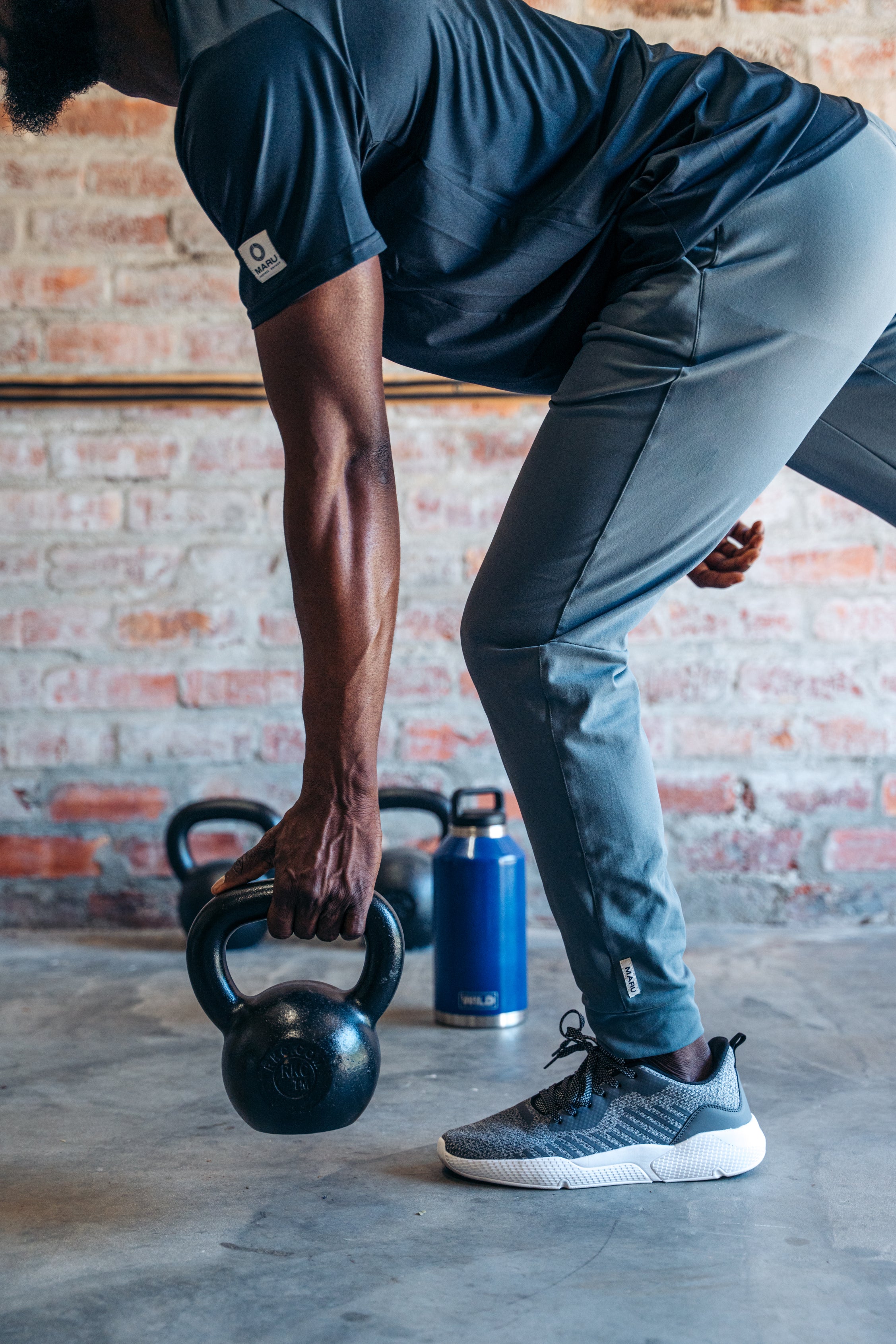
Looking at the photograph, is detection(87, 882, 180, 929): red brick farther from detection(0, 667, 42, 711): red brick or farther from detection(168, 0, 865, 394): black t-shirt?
detection(168, 0, 865, 394): black t-shirt

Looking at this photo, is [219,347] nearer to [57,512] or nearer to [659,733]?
[57,512]

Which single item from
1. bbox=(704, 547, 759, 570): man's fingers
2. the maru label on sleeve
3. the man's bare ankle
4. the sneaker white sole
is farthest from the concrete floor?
the maru label on sleeve

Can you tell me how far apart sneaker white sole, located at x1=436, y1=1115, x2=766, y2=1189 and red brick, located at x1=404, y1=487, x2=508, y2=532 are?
184 cm

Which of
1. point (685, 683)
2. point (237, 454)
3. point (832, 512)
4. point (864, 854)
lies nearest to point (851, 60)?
point (832, 512)

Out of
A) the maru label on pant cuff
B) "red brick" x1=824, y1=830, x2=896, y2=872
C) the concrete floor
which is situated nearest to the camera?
the concrete floor

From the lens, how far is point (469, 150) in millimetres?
1215

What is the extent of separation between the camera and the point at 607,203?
1264 millimetres

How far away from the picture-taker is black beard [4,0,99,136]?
1229 millimetres

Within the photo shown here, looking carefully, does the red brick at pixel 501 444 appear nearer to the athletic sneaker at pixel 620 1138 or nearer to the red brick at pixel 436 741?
the red brick at pixel 436 741

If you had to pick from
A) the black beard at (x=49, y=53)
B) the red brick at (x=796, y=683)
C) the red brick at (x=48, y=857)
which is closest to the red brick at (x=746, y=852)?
the red brick at (x=796, y=683)

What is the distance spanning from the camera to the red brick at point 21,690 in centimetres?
291

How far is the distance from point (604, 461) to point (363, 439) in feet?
0.89

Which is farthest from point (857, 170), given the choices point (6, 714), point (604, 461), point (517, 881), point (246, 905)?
point (6, 714)

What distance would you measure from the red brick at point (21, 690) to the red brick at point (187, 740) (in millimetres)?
238
